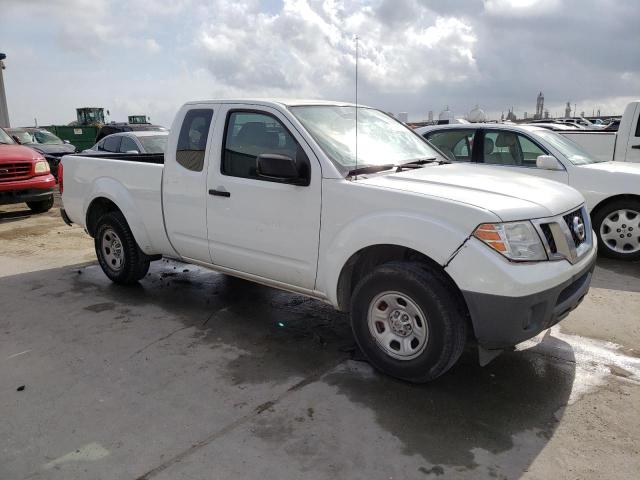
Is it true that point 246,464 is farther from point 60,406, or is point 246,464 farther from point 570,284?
point 570,284

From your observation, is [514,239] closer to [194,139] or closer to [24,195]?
[194,139]

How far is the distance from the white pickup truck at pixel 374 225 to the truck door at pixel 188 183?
13 millimetres

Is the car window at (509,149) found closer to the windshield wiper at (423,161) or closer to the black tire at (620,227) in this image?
the black tire at (620,227)

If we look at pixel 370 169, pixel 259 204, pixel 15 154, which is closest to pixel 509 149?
pixel 370 169

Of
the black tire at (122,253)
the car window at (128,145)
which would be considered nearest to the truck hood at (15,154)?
the car window at (128,145)

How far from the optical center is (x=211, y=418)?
316 cm

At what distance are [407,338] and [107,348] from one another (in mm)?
2326

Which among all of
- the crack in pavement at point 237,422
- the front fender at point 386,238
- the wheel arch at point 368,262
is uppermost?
the front fender at point 386,238

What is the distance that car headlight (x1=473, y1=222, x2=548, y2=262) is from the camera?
3.03 m

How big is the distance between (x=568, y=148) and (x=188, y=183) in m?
5.16

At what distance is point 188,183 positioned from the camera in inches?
182

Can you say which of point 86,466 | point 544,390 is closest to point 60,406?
point 86,466

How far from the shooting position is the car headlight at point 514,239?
119 inches

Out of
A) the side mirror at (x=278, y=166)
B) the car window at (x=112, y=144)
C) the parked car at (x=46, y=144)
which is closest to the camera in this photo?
A: the side mirror at (x=278, y=166)
